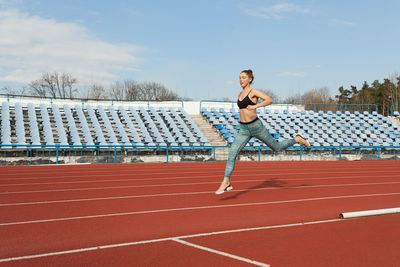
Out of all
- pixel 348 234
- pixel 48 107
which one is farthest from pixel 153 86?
pixel 348 234

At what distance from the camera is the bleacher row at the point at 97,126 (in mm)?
19125

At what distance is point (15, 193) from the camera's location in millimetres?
7590

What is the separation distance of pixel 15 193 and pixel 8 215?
2589 millimetres

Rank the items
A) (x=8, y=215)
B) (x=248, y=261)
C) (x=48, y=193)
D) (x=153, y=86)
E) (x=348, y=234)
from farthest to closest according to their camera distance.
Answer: (x=153, y=86)
(x=48, y=193)
(x=8, y=215)
(x=348, y=234)
(x=248, y=261)

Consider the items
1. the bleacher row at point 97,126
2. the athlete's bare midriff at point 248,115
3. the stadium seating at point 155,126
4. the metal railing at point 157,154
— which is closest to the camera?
the athlete's bare midriff at point 248,115

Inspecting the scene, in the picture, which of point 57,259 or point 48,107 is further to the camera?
point 48,107

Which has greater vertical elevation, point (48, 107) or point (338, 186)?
point (48, 107)

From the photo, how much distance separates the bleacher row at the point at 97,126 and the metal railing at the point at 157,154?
602mm

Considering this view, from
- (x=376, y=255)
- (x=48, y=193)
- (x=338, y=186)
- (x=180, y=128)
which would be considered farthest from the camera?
(x=180, y=128)

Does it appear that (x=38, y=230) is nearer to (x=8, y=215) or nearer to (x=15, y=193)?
(x=8, y=215)

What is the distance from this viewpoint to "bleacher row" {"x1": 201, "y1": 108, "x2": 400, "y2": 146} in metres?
24.3

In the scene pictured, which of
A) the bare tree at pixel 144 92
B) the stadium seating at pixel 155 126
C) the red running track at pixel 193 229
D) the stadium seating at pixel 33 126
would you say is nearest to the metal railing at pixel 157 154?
the stadium seating at pixel 155 126

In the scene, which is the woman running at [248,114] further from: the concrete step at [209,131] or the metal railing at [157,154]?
the concrete step at [209,131]

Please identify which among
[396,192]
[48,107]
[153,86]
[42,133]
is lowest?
[396,192]
